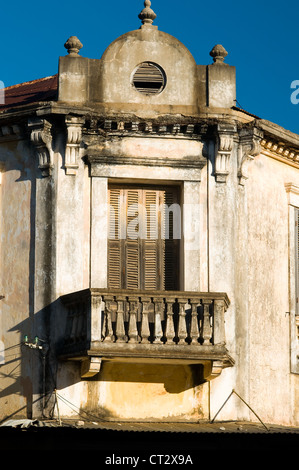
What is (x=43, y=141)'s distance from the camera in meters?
23.2

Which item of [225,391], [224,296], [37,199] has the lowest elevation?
[225,391]

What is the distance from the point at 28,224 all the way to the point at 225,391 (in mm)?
4471

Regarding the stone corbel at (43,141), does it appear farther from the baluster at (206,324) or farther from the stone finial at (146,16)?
the baluster at (206,324)

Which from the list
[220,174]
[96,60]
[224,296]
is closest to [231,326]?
[224,296]

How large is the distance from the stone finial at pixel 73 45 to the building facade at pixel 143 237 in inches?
1.0

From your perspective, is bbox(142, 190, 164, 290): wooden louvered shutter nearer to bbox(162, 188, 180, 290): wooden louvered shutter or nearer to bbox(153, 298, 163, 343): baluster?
bbox(162, 188, 180, 290): wooden louvered shutter

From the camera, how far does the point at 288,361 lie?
2422 centimetres

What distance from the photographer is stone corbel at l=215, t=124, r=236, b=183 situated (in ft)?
76.8

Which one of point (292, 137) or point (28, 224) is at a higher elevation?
point (292, 137)

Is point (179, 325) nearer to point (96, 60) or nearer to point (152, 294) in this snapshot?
point (152, 294)

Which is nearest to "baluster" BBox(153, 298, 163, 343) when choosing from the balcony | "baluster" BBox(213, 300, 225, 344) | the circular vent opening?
the balcony

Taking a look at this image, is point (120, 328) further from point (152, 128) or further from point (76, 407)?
point (152, 128)

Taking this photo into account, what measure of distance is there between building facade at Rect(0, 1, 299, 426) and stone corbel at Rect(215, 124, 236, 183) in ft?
0.08

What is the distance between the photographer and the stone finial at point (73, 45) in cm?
2366
